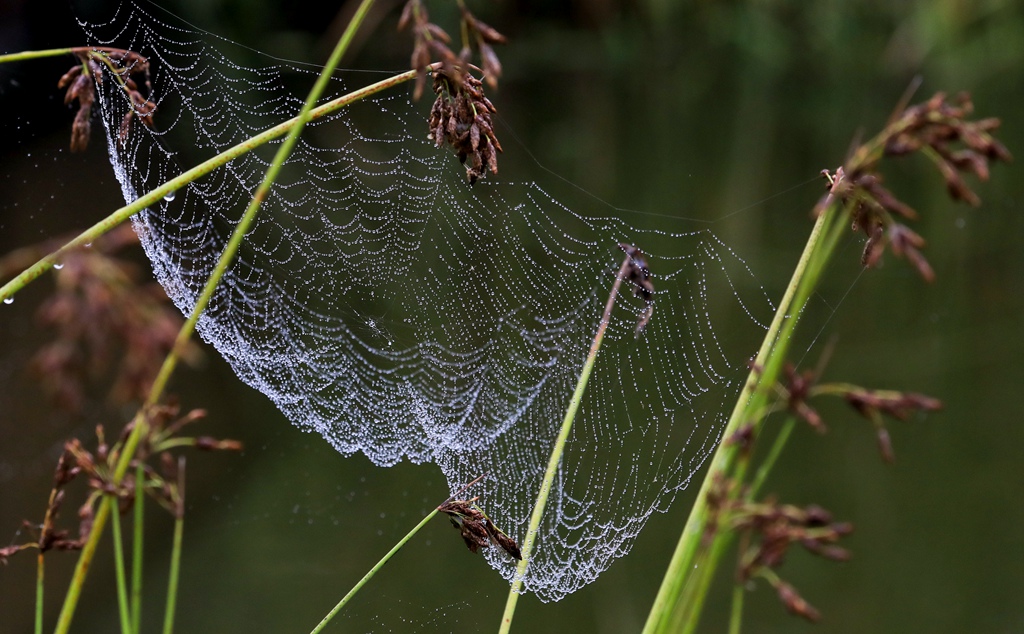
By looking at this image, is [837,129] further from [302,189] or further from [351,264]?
[351,264]

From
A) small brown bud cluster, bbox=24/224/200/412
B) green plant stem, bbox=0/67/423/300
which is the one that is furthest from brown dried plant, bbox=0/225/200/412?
green plant stem, bbox=0/67/423/300

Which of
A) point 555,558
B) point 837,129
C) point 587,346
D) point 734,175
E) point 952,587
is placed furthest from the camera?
point 837,129

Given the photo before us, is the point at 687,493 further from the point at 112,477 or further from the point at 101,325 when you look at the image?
the point at 101,325

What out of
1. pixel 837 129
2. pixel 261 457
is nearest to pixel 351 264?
pixel 261 457

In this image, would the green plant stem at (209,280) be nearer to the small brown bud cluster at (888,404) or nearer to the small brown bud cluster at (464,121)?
the small brown bud cluster at (464,121)

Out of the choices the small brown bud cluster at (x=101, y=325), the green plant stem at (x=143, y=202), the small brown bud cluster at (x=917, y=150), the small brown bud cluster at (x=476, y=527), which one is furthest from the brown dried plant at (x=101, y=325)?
the small brown bud cluster at (x=917, y=150)

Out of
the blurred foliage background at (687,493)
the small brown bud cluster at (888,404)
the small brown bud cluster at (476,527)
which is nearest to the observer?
the small brown bud cluster at (888,404)

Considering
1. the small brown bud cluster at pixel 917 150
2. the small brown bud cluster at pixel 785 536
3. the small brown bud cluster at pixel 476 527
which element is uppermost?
the small brown bud cluster at pixel 917 150
